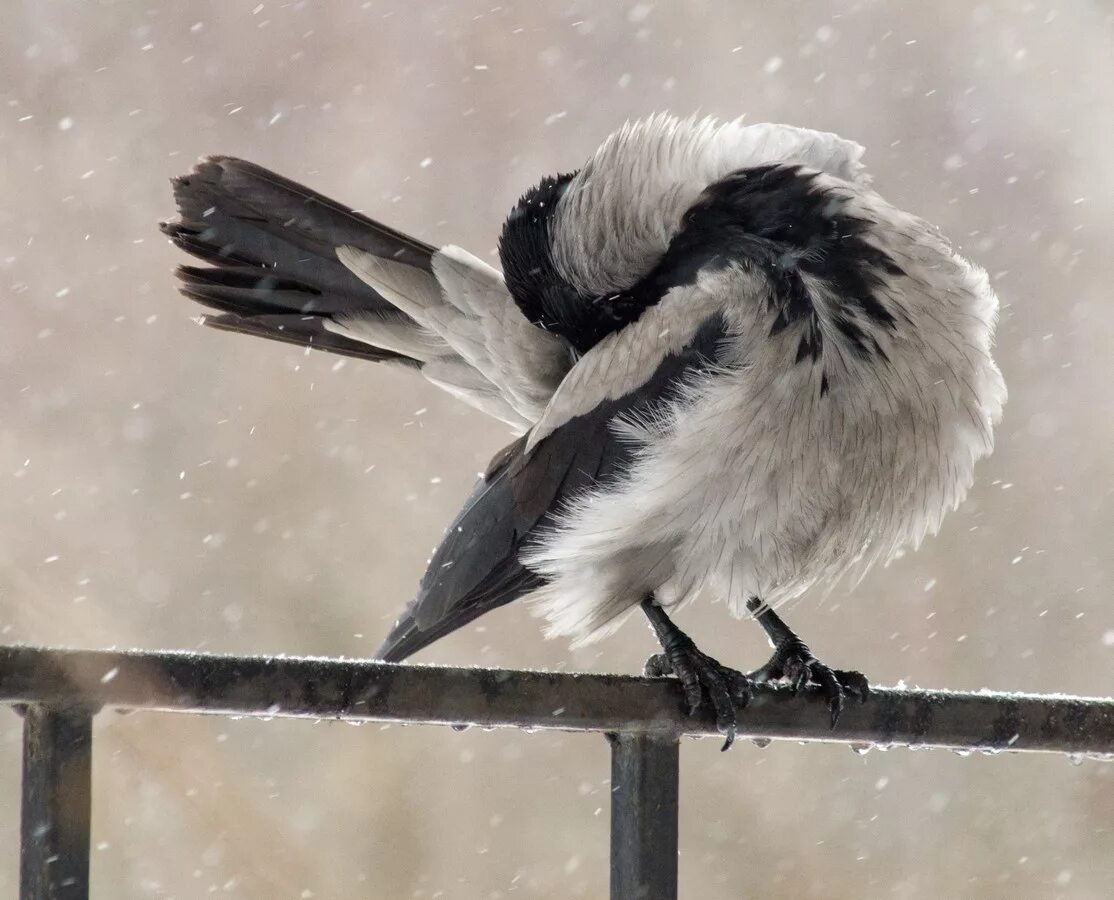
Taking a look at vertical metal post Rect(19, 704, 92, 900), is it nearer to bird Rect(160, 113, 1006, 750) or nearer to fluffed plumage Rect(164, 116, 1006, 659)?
bird Rect(160, 113, 1006, 750)

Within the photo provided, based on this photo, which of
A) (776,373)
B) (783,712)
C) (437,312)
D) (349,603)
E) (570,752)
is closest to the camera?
(783,712)

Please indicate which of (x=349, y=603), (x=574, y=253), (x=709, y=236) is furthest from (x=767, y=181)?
(x=349, y=603)

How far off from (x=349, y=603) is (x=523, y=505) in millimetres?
2036

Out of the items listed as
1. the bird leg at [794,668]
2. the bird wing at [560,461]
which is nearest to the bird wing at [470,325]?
the bird wing at [560,461]

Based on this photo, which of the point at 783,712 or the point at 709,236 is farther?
the point at 709,236

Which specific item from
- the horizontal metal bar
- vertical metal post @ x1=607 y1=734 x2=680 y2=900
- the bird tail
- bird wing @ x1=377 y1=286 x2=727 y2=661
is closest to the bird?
bird wing @ x1=377 y1=286 x2=727 y2=661

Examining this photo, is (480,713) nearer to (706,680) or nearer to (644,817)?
(644,817)

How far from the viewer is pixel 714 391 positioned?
1823 millimetres

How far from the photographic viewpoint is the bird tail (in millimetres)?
2320

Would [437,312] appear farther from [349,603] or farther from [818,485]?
[349,603]

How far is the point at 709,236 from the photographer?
1931 millimetres

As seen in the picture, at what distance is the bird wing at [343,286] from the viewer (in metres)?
2.30

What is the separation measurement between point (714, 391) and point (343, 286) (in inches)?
31.7

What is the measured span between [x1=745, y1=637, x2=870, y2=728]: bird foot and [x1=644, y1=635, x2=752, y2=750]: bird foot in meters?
0.08
